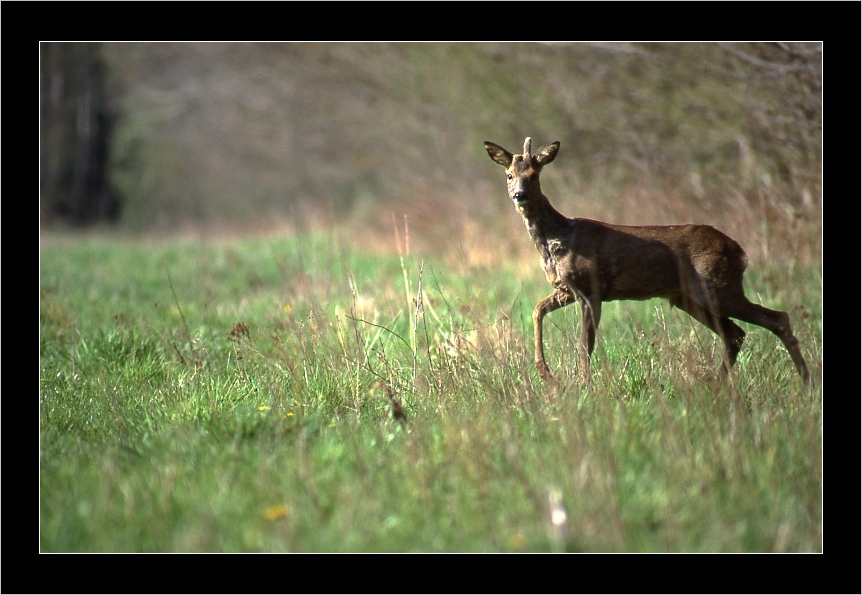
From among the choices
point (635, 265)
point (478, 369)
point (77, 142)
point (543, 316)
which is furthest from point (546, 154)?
point (77, 142)

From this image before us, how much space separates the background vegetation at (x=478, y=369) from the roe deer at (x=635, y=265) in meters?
0.26

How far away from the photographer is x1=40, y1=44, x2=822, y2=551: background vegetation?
3.77 meters

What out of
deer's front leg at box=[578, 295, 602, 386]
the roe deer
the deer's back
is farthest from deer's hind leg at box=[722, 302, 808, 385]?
deer's front leg at box=[578, 295, 602, 386]

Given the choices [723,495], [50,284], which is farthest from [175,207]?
[723,495]

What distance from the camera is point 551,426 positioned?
4496 millimetres

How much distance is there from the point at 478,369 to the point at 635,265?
1168mm

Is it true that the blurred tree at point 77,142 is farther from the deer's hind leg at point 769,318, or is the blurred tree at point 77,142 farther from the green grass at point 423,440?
the deer's hind leg at point 769,318

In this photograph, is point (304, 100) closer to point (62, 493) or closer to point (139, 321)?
point (139, 321)

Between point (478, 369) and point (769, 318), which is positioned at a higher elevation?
point (769, 318)

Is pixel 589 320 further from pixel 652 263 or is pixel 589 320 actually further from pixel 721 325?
pixel 721 325

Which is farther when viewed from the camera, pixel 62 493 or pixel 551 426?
pixel 551 426

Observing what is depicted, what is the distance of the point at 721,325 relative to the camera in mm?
5707
